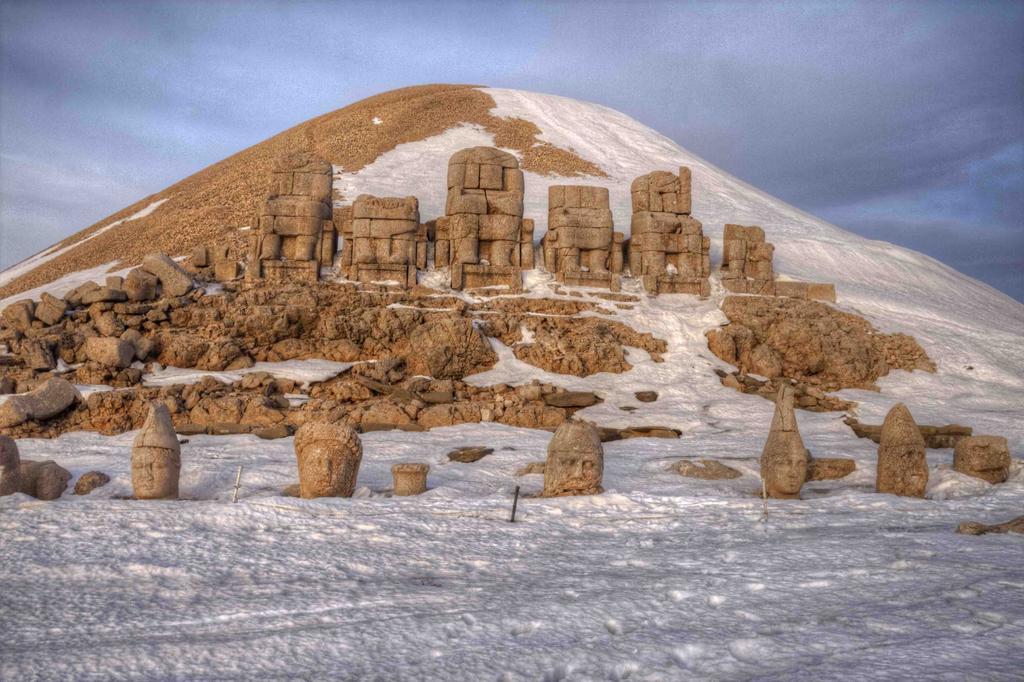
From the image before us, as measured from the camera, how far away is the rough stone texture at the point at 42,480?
10.5 meters

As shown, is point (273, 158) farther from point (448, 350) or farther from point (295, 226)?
point (448, 350)

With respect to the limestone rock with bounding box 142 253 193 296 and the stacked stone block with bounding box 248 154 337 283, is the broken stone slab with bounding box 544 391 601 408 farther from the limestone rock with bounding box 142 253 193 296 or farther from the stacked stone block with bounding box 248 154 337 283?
the limestone rock with bounding box 142 253 193 296

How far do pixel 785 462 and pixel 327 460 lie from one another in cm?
592

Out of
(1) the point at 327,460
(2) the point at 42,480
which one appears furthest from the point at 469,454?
(2) the point at 42,480

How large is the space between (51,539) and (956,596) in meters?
7.29

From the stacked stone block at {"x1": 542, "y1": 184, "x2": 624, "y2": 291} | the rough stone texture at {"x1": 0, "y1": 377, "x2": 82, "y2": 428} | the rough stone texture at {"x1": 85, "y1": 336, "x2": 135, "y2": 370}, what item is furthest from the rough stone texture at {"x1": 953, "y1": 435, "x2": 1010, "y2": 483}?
the rough stone texture at {"x1": 85, "y1": 336, "x2": 135, "y2": 370}

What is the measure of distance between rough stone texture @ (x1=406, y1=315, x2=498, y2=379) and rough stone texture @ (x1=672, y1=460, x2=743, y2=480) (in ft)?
22.2

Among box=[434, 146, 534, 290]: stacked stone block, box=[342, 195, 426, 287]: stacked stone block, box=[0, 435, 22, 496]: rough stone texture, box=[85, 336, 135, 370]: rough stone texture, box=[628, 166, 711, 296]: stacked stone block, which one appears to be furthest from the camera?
box=[628, 166, 711, 296]: stacked stone block

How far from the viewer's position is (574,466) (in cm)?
1019

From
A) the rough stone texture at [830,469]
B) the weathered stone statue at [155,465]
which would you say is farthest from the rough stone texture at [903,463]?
the weathered stone statue at [155,465]

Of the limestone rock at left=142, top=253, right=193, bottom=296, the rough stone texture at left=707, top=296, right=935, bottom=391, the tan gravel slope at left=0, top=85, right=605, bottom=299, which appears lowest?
the rough stone texture at left=707, top=296, right=935, bottom=391

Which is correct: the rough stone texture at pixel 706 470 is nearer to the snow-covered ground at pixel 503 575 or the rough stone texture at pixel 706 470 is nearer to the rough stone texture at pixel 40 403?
the snow-covered ground at pixel 503 575

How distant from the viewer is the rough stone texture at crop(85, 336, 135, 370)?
53.5ft

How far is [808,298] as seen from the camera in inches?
905
